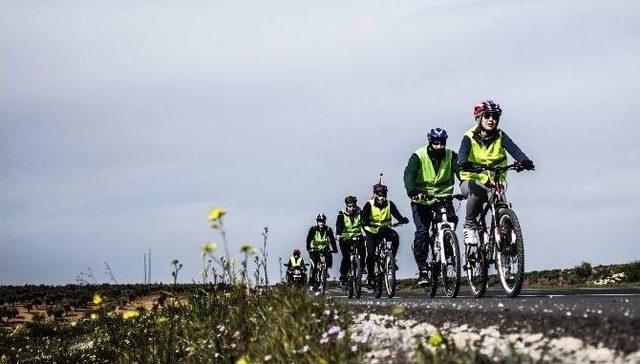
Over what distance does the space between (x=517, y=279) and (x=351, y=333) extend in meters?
3.43

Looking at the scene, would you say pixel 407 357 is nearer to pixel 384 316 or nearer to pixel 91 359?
pixel 384 316

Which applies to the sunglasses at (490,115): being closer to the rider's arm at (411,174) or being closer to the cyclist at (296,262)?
the rider's arm at (411,174)

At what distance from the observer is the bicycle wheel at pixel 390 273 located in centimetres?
1370

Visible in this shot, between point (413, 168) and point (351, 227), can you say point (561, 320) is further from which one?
point (351, 227)

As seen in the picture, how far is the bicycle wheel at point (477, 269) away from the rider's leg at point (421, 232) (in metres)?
1.39

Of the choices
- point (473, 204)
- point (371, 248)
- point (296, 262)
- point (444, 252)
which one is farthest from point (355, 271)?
point (296, 262)

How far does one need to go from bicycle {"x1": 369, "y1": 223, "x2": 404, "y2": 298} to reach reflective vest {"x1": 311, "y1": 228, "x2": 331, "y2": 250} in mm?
4353

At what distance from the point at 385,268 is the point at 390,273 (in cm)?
32

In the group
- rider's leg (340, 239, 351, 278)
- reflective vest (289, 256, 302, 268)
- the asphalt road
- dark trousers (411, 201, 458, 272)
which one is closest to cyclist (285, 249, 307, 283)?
reflective vest (289, 256, 302, 268)

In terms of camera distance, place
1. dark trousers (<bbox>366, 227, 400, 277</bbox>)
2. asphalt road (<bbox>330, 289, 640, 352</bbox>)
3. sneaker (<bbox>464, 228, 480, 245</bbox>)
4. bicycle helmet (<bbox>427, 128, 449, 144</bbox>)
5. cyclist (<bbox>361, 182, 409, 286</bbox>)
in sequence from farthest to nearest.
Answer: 1. cyclist (<bbox>361, 182, 409, 286</bbox>)
2. dark trousers (<bbox>366, 227, 400, 277</bbox>)
3. bicycle helmet (<bbox>427, 128, 449, 144</bbox>)
4. sneaker (<bbox>464, 228, 480, 245</bbox>)
5. asphalt road (<bbox>330, 289, 640, 352</bbox>)

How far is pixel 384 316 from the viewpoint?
842 centimetres

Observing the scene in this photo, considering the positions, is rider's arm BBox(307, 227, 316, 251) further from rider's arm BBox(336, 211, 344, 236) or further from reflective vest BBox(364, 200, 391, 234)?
reflective vest BBox(364, 200, 391, 234)

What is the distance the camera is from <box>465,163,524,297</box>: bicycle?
362 inches

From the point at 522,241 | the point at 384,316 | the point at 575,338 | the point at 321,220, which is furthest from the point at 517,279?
the point at 321,220
